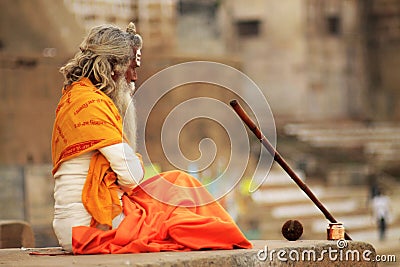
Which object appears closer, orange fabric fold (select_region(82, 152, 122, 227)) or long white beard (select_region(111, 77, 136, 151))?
orange fabric fold (select_region(82, 152, 122, 227))

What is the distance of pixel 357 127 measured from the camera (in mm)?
21609

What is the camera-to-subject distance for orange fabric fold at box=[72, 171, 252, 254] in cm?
459

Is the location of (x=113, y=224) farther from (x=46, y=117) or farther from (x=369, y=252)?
A: (x=46, y=117)

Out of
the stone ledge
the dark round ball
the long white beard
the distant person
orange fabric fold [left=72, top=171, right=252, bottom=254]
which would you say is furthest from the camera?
the distant person

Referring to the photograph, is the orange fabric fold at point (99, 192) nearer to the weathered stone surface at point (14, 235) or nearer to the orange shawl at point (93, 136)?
the orange shawl at point (93, 136)

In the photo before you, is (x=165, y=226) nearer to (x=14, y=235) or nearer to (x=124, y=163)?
(x=124, y=163)

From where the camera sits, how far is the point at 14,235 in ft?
24.2

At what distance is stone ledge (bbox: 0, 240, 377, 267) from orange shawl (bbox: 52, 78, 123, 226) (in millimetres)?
292

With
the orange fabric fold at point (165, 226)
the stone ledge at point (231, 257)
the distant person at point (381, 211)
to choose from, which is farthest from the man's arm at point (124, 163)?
the distant person at point (381, 211)

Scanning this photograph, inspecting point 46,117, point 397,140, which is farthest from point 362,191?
point 46,117

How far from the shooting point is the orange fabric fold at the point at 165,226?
4590 millimetres

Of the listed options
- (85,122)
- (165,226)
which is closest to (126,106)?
(85,122)

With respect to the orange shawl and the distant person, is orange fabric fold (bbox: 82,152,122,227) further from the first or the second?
the distant person

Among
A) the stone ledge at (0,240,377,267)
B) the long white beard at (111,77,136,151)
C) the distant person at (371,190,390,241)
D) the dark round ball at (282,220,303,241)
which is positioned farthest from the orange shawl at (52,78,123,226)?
the distant person at (371,190,390,241)
